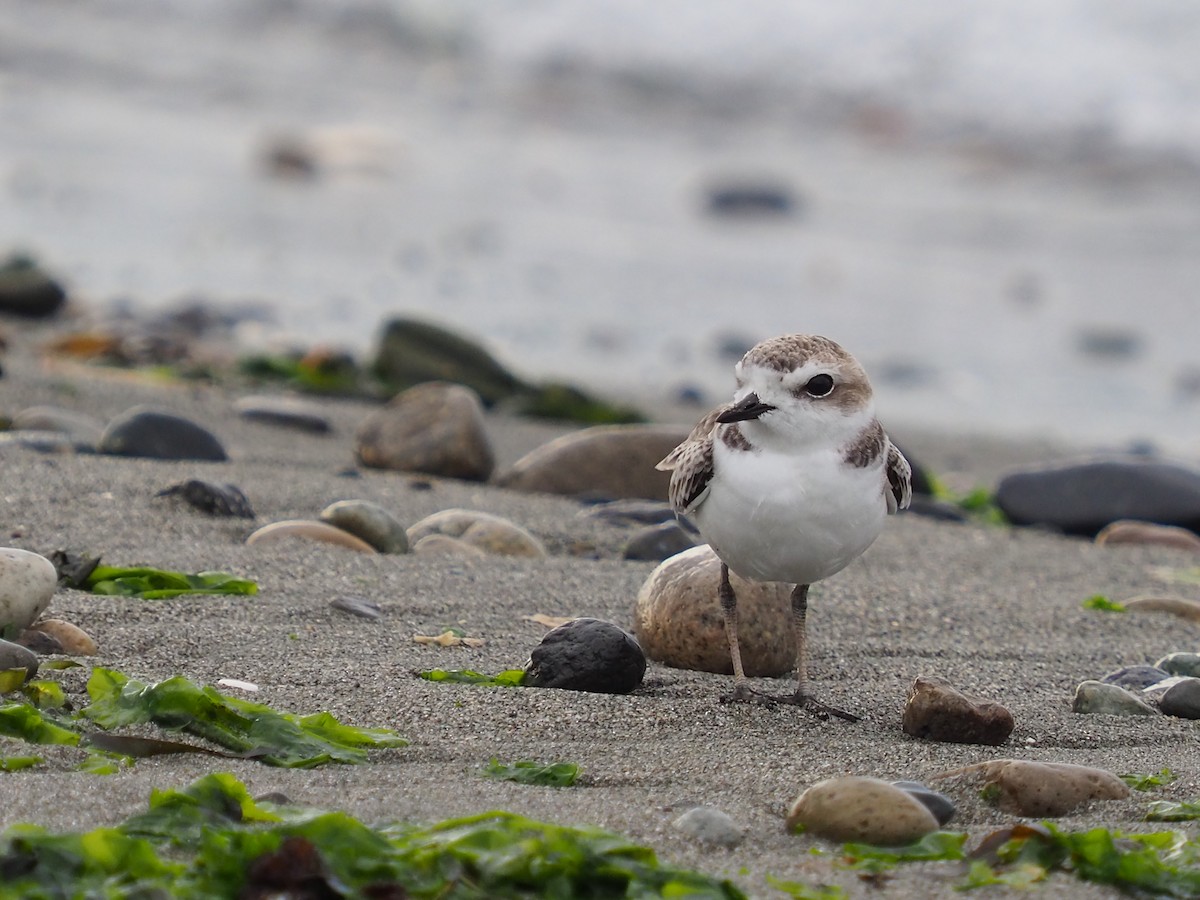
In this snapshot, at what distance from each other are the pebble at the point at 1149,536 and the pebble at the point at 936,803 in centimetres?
400

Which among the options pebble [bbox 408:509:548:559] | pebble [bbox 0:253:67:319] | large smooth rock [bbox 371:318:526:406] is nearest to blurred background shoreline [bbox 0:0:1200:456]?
pebble [bbox 0:253:67:319]

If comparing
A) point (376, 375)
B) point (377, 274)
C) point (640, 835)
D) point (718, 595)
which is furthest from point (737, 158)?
point (640, 835)

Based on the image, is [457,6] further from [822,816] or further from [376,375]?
[822,816]

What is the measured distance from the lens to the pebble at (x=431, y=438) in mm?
6750

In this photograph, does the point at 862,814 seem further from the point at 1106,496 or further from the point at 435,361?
the point at 435,361

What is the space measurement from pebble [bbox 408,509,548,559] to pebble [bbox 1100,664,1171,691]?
2.00m

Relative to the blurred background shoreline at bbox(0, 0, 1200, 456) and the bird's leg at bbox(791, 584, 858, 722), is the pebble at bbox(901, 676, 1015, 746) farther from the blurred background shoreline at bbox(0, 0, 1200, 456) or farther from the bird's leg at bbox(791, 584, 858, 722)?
the blurred background shoreline at bbox(0, 0, 1200, 456)

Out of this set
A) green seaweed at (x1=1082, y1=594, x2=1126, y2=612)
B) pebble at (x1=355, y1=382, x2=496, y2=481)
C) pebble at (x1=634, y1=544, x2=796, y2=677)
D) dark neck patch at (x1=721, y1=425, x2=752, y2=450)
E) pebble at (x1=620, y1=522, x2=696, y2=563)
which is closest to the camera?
dark neck patch at (x1=721, y1=425, x2=752, y2=450)

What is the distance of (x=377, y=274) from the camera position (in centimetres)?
1358

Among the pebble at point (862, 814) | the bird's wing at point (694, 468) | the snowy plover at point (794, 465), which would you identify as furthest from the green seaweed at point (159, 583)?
the pebble at point (862, 814)

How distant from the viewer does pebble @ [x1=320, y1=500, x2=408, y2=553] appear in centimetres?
502

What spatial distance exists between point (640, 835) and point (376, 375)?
663cm

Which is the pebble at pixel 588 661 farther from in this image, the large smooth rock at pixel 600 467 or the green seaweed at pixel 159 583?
the large smooth rock at pixel 600 467

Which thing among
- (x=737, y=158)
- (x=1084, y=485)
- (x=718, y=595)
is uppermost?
(x=737, y=158)
